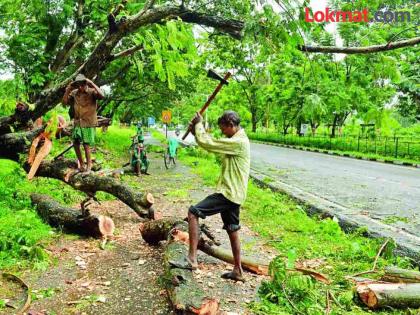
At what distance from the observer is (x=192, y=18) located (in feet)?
21.3

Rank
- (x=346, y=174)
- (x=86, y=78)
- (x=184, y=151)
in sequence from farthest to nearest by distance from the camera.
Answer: (x=184, y=151), (x=346, y=174), (x=86, y=78)

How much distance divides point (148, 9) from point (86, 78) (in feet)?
5.32

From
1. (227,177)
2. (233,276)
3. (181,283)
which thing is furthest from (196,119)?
(233,276)

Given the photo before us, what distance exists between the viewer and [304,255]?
632 cm

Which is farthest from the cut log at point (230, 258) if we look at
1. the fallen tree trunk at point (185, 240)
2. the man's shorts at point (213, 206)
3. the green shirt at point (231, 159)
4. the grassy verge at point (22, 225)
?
the grassy verge at point (22, 225)

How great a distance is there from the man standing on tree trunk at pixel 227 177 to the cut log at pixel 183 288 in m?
0.20

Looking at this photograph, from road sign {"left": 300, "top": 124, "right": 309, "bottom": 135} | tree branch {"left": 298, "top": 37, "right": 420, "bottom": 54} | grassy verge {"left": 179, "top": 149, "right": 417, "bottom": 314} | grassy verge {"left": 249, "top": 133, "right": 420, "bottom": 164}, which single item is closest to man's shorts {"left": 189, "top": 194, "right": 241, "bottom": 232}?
grassy verge {"left": 179, "top": 149, "right": 417, "bottom": 314}

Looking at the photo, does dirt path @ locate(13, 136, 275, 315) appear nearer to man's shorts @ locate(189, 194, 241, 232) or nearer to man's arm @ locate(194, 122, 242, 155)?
man's shorts @ locate(189, 194, 241, 232)

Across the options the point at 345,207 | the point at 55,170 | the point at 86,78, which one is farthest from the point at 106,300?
the point at 345,207

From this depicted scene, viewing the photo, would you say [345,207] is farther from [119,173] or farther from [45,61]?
[45,61]

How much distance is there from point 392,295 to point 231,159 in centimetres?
226

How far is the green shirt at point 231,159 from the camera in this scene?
191 inches

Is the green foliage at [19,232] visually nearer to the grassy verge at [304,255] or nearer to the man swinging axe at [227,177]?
the man swinging axe at [227,177]

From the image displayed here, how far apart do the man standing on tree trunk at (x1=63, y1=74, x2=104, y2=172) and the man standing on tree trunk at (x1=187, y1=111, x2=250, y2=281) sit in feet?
9.60
